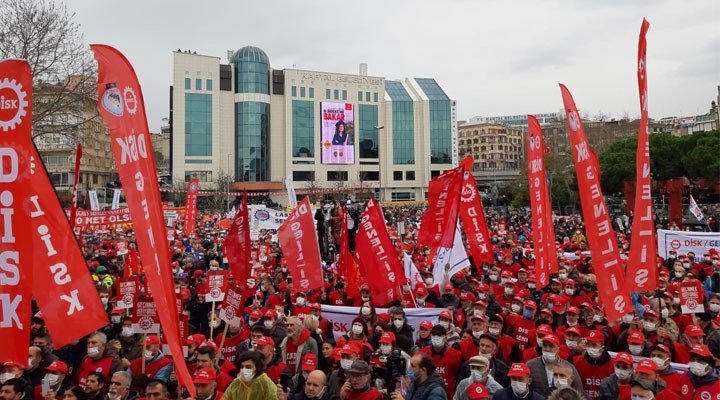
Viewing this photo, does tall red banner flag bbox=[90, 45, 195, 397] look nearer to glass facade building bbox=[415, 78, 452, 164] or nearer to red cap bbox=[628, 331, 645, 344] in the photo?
red cap bbox=[628, 331, 645, 344]

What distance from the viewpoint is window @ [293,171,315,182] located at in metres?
73.2

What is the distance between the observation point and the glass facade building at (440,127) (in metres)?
77.2

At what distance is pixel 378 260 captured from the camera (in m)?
10.3

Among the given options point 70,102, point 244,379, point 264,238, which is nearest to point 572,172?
point 264,238

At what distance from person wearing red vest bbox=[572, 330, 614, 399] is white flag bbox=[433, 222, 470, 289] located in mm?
5067

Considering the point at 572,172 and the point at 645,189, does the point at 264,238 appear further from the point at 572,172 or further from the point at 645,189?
the point at 572,172

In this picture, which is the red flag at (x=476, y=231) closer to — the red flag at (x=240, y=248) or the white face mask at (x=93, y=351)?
the red flag at (x=240, y=248)

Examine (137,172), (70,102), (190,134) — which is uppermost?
(190,134)

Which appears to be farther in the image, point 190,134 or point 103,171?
point 103,171

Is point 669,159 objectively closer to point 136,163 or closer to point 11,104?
point 136,163

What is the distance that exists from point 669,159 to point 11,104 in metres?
45.5

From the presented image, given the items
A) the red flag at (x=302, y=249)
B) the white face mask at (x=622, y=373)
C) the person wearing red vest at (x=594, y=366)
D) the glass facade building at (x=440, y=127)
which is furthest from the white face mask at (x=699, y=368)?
the glass facade building at (x=440, y=127)

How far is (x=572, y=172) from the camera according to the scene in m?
45.5

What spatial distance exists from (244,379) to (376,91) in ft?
243
